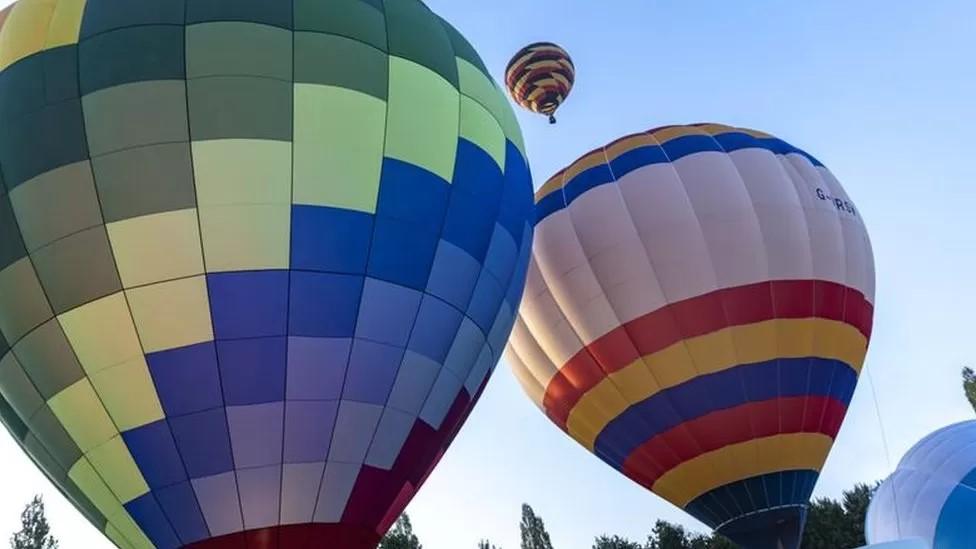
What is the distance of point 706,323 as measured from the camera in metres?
9.31

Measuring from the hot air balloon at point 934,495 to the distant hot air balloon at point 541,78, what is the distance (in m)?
6.84

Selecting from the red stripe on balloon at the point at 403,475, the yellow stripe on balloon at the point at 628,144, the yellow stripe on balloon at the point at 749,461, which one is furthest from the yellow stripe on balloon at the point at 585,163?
the red stripe on balloon at the point at 403,475

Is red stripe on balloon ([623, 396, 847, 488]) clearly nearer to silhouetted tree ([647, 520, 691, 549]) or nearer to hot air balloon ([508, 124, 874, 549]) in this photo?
hot air balloon ([508, 124, 874, 549])

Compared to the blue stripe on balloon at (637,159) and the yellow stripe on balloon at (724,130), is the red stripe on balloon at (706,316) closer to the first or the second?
the blue stripe on balloon at (637,159)

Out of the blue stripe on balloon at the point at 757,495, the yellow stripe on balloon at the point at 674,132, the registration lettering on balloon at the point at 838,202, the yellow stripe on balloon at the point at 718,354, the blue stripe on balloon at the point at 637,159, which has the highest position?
the yellow stripe on balloon at the point at 674,132

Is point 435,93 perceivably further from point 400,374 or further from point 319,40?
point 400,374

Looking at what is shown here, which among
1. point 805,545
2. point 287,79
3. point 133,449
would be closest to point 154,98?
point 287,79

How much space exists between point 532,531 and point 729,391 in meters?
19.4

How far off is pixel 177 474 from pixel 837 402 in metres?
7.46

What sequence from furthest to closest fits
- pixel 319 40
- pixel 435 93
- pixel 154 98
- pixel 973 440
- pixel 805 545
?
pixel 805 545 < pixel 973 440 < pixel 435 93 < pixel 319 40 < pixel 154 98

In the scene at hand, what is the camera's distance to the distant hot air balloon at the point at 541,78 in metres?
13.3

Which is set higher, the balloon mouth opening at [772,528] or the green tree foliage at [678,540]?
the green tree foliage at [678,540]

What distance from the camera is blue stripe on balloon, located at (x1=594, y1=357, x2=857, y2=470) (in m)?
9.28

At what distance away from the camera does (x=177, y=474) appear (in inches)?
199
